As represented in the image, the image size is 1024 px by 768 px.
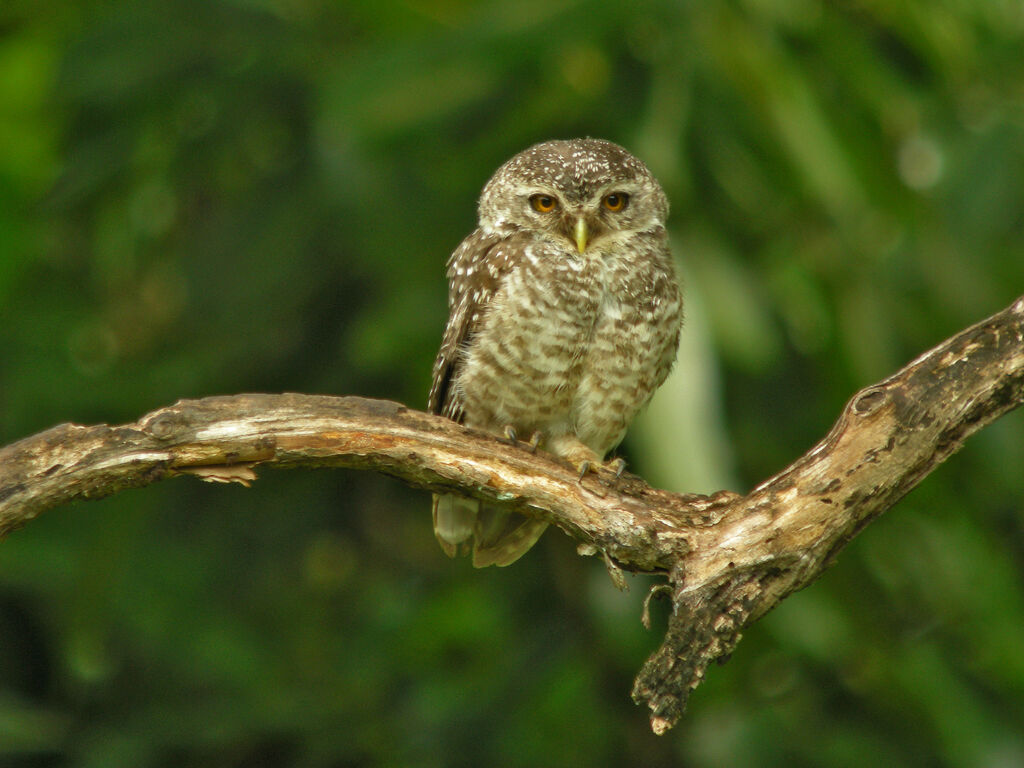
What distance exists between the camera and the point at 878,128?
578 cm

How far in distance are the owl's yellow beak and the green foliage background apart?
658 millimetres

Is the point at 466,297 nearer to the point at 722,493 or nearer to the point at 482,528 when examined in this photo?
the point at 482,528

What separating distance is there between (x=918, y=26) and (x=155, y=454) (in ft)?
13.4

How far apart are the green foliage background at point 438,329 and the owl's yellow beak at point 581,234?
0.66 m

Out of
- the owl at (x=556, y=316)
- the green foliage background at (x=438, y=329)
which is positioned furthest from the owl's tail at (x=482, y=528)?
the green foliage background at (x=438, y=329)

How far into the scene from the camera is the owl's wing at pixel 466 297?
470 centimetres

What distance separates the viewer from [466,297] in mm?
4777

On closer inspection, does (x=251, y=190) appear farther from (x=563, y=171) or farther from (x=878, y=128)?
(x=878, y=128)

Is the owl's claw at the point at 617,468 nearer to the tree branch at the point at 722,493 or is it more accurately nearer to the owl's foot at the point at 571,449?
the owl's foot at the point at 571,449

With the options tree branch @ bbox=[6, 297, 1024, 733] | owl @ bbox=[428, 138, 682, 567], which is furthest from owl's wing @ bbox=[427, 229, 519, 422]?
tree branch @ bbox=[6, 297, 1024, 733]

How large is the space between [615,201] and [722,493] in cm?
162

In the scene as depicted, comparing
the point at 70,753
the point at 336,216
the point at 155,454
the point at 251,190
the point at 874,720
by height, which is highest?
the point at 251,190

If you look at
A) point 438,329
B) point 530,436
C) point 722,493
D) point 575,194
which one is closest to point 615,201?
point 575,194

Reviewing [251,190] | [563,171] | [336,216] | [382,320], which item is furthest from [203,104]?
[563,171]
